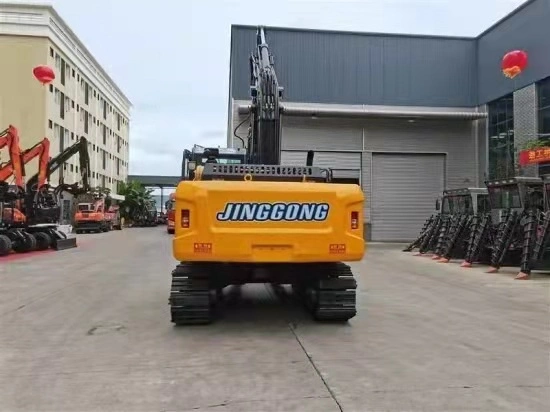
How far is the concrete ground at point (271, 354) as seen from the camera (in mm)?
5121

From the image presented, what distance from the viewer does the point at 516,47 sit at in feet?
91.8

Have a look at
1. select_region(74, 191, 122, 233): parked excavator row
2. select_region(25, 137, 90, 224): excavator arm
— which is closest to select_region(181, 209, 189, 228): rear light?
select_region(25, 137, 90, 224): excavator arm

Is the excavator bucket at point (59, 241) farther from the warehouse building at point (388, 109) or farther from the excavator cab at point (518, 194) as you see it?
the excavator cab at point (518, 194)

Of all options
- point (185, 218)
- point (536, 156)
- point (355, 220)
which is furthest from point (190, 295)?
point (536, 156)

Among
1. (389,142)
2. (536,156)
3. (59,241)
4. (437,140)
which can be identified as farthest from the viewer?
(437,140)

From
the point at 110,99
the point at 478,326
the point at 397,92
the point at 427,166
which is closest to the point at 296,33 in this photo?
the point at 397,92

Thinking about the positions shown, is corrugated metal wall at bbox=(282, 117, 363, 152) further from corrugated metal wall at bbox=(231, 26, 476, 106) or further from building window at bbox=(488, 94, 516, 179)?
building window at bbox=(488, 94, 516, 179)

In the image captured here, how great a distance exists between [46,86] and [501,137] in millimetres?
36408

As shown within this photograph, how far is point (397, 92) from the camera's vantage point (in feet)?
108

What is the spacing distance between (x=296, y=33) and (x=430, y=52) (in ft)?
25.0

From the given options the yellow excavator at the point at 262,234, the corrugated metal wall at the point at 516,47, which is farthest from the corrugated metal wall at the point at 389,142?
the yellow excavator at the point at 262,234

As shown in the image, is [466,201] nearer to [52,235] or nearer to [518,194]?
[518,194]

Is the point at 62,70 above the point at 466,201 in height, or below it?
above

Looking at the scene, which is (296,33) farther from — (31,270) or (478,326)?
(478,326)
